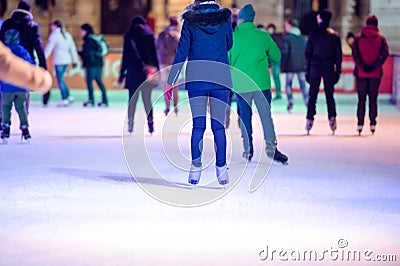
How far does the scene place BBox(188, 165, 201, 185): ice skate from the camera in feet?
28.0

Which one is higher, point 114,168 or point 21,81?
point 21,81

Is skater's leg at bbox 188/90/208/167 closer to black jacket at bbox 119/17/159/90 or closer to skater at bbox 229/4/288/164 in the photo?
skater at bbox 229/4/288/164

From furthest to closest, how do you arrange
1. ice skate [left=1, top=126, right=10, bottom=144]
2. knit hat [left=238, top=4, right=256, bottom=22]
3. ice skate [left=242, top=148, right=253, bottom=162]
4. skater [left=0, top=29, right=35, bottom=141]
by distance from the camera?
ice skate [left=1, top=126, right=10, bottom=144], skater [left=0, top=29, right=35, bottom=141], ice skate [left=242, top=148, right=253, bottom=162], knit hat [left=238, top=4, right=256, bottom=22]

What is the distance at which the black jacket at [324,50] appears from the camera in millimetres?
12219

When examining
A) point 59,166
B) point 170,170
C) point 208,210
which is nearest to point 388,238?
point 208,210

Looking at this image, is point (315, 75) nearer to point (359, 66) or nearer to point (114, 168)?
point (359, 66)

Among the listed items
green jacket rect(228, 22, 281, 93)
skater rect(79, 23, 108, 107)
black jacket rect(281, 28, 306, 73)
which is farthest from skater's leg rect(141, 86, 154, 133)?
skater rect(79, 23, 108, 107)

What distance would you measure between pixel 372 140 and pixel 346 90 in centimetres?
814

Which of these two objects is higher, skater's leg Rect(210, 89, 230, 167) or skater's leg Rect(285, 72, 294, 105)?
skater's leg Rect(210, 89, 230, 167)

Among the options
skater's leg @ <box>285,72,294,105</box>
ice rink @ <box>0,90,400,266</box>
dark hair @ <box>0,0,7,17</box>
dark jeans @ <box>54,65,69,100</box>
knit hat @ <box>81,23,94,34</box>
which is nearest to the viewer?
ice rink @ <box>0,90,400,266</box>

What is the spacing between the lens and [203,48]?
8.30m

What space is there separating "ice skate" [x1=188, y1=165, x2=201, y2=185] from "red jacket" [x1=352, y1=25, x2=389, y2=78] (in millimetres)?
4964

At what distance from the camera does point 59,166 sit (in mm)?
10016

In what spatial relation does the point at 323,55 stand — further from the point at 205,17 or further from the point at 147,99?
the point at 205,17
